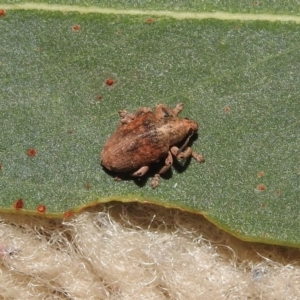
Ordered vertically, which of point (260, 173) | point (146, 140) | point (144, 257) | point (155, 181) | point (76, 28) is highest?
point (76, 28)

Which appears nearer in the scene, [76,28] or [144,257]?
[76,28]

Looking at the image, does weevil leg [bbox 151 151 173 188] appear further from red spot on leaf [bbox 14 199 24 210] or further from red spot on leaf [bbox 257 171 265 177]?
red spot on leaf [bbox 14 199 24 210]

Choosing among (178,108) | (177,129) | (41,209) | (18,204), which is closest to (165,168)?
(177,129)

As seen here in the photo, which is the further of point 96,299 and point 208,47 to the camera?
point 96,299

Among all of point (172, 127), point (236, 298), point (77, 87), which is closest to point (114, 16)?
point (77, 87)

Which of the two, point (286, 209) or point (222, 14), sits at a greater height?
point (222, 14)

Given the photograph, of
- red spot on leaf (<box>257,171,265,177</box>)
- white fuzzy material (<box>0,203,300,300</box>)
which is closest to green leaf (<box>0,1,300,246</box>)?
red spot on leaf (<box>257,171,265,177</box>)

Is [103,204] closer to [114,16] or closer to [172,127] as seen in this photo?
[172,127]

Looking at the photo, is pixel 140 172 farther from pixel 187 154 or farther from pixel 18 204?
pixel 18 204
